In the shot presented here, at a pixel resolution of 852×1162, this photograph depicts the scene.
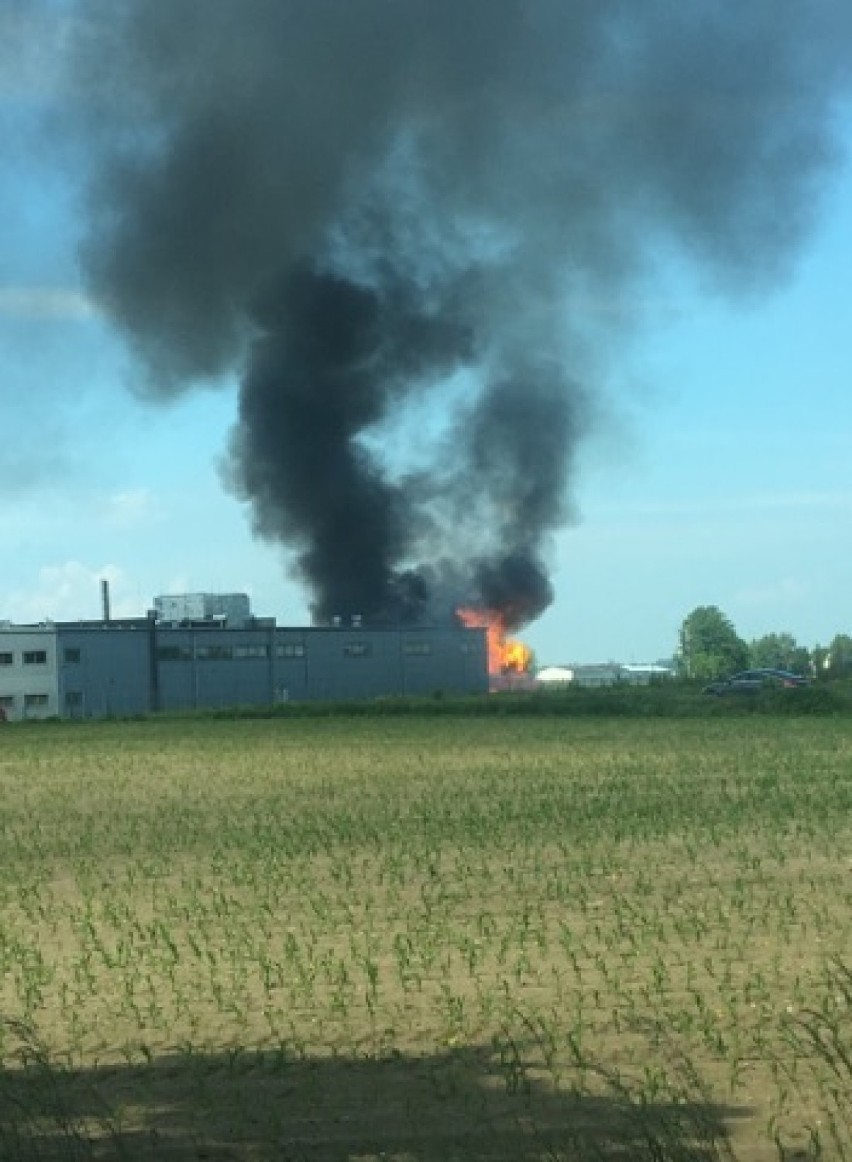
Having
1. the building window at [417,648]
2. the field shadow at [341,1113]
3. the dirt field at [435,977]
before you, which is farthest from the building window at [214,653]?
the field shadow at [341,1113]

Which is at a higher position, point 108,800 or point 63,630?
point 63,630

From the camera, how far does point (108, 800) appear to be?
34.0 meters

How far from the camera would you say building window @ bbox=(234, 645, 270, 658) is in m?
109

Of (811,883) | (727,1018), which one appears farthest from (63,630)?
(727,1018)

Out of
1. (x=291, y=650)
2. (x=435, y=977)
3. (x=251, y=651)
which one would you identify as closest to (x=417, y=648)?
(x=291, y=650)

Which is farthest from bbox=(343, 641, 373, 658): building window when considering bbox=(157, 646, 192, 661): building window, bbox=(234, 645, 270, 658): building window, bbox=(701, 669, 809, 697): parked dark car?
bbox=(701, 669, 809, 697): parked dark car

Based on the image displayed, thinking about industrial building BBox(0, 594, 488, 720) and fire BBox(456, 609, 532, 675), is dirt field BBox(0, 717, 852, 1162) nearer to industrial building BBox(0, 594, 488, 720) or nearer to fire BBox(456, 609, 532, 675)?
industrial building BBox(0, 594, 488, 720)

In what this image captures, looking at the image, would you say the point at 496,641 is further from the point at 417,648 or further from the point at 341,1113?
the point at 341,1113

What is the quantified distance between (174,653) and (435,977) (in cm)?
9317

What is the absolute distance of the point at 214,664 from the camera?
10719 cm

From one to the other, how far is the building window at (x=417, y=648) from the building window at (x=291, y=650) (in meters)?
6.90

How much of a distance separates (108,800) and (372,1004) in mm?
21877

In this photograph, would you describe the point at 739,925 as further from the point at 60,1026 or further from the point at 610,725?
the point at 610,725

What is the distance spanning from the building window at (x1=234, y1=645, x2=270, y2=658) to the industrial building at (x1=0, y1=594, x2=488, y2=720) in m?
0.05
